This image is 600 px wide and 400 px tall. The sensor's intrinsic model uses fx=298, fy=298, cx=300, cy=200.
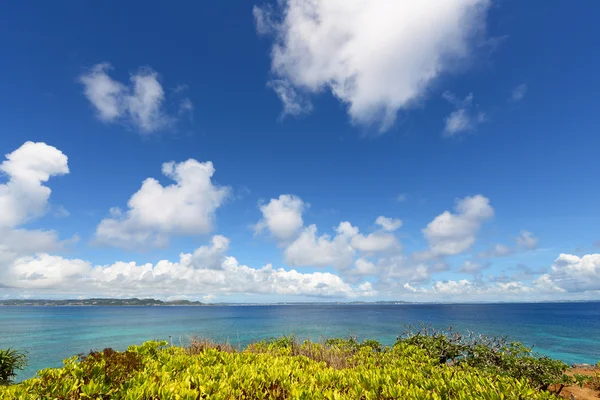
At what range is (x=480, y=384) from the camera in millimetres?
5656

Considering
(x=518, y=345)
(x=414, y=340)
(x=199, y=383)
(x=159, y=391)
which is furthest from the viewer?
(x=414, y=340)

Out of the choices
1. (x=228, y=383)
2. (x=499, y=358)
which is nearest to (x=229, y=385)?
(x=228, y=383)

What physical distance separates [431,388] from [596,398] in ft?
45.8

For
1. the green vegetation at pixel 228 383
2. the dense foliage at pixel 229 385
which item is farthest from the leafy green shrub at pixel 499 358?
the dense foliage at pixel 229 385

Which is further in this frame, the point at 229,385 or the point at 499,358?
the point at 499,358

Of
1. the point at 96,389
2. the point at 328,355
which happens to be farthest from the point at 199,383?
the point at 328,355

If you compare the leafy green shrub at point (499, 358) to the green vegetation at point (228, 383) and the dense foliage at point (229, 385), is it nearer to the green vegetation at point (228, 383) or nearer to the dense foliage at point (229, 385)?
the green vegetation at point (228, 383)

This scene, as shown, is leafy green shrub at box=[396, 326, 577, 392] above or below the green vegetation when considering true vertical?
below

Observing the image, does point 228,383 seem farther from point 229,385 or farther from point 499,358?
point 499,358

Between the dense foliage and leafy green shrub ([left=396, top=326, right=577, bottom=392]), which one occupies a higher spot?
the dense foliage

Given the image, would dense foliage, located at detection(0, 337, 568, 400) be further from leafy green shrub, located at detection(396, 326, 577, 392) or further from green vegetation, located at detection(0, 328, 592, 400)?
leafy green shrub, located at detection(396, 326, 577, 392)

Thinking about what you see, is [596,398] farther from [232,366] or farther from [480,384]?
[232,366]

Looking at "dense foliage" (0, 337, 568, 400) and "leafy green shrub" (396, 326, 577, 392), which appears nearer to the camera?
"dense foliage" (0, 337, 568, 400)

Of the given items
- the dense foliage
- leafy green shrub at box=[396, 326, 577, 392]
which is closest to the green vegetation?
the dense foliage
